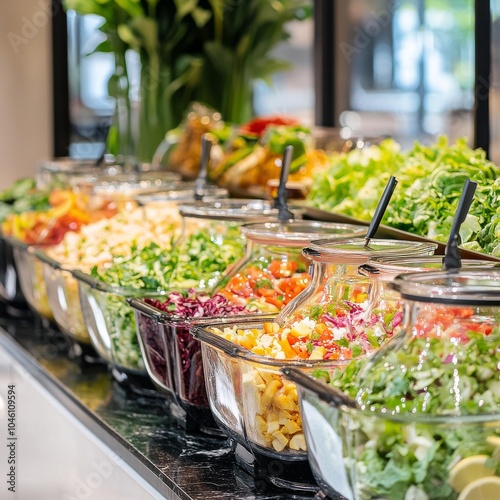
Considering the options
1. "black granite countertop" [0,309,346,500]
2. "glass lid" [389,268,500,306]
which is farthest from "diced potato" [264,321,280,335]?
"glass lid" [389,268,500,306]

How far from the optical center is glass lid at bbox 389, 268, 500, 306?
106cm

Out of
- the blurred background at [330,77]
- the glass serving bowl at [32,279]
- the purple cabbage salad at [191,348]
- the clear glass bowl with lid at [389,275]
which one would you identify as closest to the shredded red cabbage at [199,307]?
the purple cabbage salad at [191,348]

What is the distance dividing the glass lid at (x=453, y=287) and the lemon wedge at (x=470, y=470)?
0.17 metres

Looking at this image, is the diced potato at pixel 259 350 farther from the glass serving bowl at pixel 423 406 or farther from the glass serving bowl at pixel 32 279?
the glass serving bowl at pixel 32 279

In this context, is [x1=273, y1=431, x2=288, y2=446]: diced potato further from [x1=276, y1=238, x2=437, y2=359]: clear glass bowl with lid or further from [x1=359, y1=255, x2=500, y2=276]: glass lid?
[x1=359, y1=255, x2=500, y2=276]: glass lid

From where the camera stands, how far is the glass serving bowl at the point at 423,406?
1.00m

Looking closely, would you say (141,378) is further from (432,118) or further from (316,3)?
(432,118)

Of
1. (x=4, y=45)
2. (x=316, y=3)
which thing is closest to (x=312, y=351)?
(x=316, y=3)

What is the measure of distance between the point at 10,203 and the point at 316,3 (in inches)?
63.8

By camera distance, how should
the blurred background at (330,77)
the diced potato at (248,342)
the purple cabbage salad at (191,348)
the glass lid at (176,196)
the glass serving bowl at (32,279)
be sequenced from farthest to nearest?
the blurred background at (330,77) < the glass serving bowl at (32,279) < the glass lid at (176,196) < the purple cabbage salad at (191,348) < the diced potato at (248,342)

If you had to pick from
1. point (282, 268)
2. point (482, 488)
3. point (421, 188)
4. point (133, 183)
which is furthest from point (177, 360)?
point (133, 183)

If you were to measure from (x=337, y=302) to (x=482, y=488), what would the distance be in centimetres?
47

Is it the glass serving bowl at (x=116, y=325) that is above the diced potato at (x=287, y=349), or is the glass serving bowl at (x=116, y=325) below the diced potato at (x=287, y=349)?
below

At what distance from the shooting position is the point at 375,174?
2.47 meters
